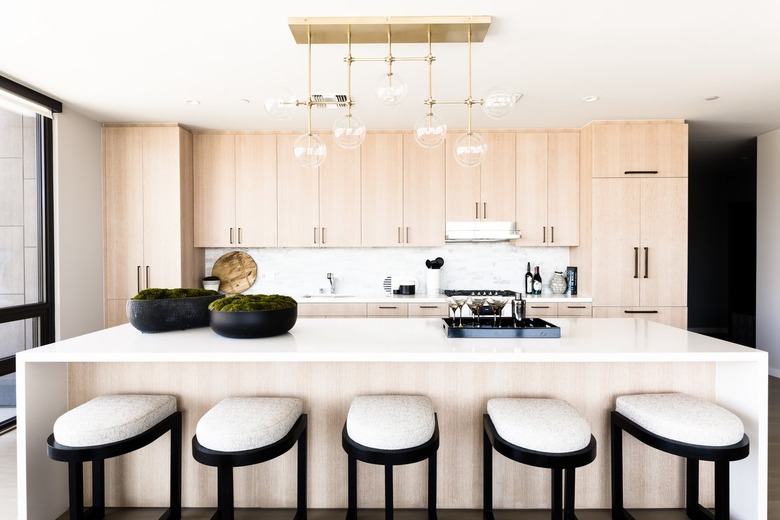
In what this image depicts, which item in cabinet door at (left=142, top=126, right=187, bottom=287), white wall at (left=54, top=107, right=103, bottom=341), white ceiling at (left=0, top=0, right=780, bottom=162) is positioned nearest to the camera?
white ceiling at (left=0, top=0, right=780, bottom=162)

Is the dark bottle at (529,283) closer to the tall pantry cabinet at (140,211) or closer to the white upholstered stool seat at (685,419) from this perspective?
the white upholstered stool seat at (685,419)

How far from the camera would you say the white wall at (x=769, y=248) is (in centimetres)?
445

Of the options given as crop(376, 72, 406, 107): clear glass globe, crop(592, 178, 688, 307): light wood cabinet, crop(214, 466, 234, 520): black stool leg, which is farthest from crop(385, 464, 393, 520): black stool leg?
crop(592, 178, 688, 307): light wood cabinet

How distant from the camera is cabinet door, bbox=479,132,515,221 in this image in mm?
4246

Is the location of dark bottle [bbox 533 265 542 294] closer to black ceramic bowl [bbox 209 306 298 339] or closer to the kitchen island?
the kitchen island

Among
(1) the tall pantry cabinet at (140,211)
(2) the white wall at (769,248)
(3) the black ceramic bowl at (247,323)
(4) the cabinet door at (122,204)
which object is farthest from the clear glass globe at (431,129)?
(2) the white wall at (769,248)

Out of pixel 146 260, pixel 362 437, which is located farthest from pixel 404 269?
pixel 362 437

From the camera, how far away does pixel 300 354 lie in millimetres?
1620

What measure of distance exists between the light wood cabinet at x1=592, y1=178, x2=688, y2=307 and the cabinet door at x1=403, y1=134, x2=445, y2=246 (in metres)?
1.45

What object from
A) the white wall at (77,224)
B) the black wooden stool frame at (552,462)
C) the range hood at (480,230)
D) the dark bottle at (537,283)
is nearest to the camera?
the black wooden stool frame at (552,462)

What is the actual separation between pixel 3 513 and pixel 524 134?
4660 mm

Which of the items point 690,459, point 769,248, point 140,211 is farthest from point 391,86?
point 769,248

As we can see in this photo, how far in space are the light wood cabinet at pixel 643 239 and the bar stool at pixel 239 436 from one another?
328 cm

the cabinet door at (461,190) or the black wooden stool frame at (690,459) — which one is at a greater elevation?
the cabinet door at (461,190)
